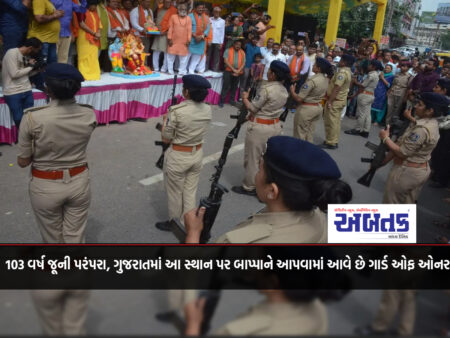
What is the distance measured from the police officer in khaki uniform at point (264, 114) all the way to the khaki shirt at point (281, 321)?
421 centimetres

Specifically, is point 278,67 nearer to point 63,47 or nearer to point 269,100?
point 269,100

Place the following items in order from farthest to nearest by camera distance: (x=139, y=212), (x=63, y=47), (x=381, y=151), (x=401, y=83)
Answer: (x=401, y=83), (x=63, y=47), (x=139, y=212), (x=381, y=151)

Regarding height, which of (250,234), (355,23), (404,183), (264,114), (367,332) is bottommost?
(404,183)

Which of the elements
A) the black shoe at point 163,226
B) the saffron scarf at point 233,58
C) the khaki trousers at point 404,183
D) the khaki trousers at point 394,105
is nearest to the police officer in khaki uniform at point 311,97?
the khaki trousers at point 404,183

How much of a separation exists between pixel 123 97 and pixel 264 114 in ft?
11.5

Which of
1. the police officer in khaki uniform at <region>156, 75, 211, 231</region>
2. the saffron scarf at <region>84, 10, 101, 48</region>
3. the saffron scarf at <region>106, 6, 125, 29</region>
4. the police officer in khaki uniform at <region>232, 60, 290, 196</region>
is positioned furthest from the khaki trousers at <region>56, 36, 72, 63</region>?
the police officer in khaki uniform at <region>156, 75, 211, 231</region>

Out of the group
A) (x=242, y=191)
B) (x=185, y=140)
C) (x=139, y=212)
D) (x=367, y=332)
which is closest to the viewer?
(x=367, y=332)

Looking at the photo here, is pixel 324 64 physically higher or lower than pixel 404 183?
higher

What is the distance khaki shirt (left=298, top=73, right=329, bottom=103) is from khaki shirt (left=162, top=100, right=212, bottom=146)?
309 cm

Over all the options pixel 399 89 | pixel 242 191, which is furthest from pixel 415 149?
pixel 399 89

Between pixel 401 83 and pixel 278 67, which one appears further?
pixel 401 83

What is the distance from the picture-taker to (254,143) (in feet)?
17.4

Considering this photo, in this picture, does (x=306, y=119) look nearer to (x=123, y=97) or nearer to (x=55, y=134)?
(x=123, y=97)

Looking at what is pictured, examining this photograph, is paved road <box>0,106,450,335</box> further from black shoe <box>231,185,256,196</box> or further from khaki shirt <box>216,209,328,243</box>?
khaki shirt <box>216,209,328,243</box>
